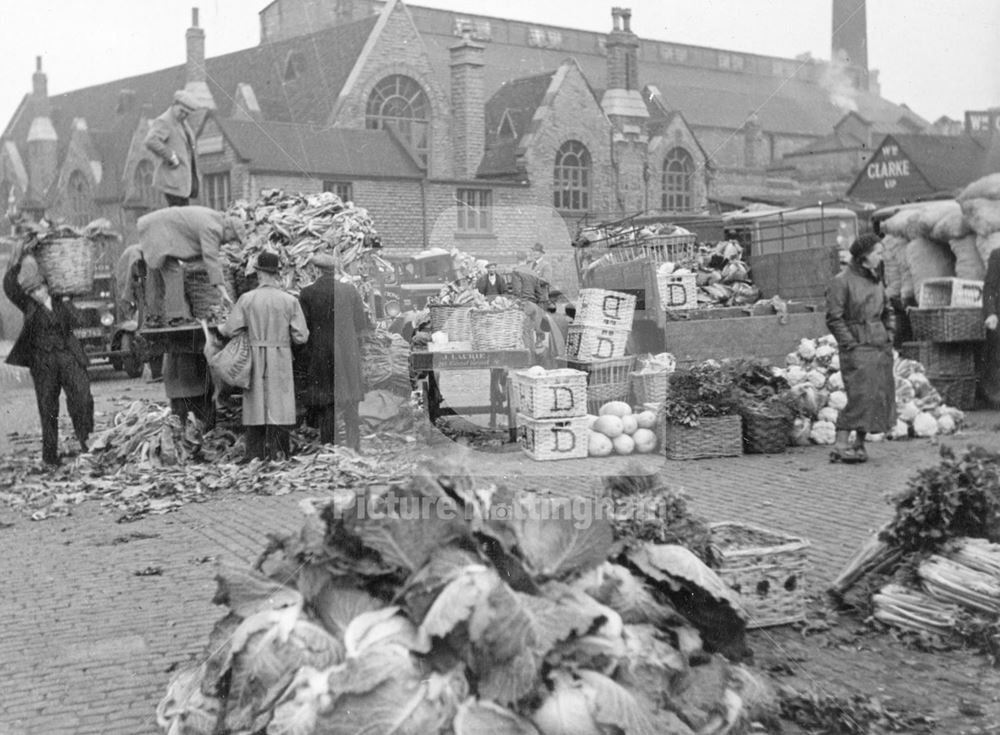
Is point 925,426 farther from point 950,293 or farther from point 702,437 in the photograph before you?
point 950,293

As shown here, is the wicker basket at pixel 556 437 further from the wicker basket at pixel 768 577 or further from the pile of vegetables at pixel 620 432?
the wicker basket at pixel 768 577

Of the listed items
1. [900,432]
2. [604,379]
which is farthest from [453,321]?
[900,432]

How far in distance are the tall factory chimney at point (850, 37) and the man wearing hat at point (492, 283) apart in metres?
7.42

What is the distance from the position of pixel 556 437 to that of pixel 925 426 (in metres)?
3.82

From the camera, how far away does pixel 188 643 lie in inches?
215

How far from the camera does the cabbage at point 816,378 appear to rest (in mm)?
12274

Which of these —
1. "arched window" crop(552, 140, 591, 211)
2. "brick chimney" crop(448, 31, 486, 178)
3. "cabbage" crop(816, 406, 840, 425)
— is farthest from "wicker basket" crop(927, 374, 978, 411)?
"brick chimney" crop(448, 31, 486, 178)

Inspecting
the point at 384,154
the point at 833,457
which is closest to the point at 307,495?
the point at 833,457

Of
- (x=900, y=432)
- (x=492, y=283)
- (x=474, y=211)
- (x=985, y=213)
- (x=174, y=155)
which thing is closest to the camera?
(x=174, y=155)

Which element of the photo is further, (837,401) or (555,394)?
(837,401)

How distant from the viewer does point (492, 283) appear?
1295cm

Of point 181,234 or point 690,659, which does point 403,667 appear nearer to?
point 690,659

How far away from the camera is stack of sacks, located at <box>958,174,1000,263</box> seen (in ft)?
47.1

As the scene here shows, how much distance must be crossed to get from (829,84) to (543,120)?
2495mm
